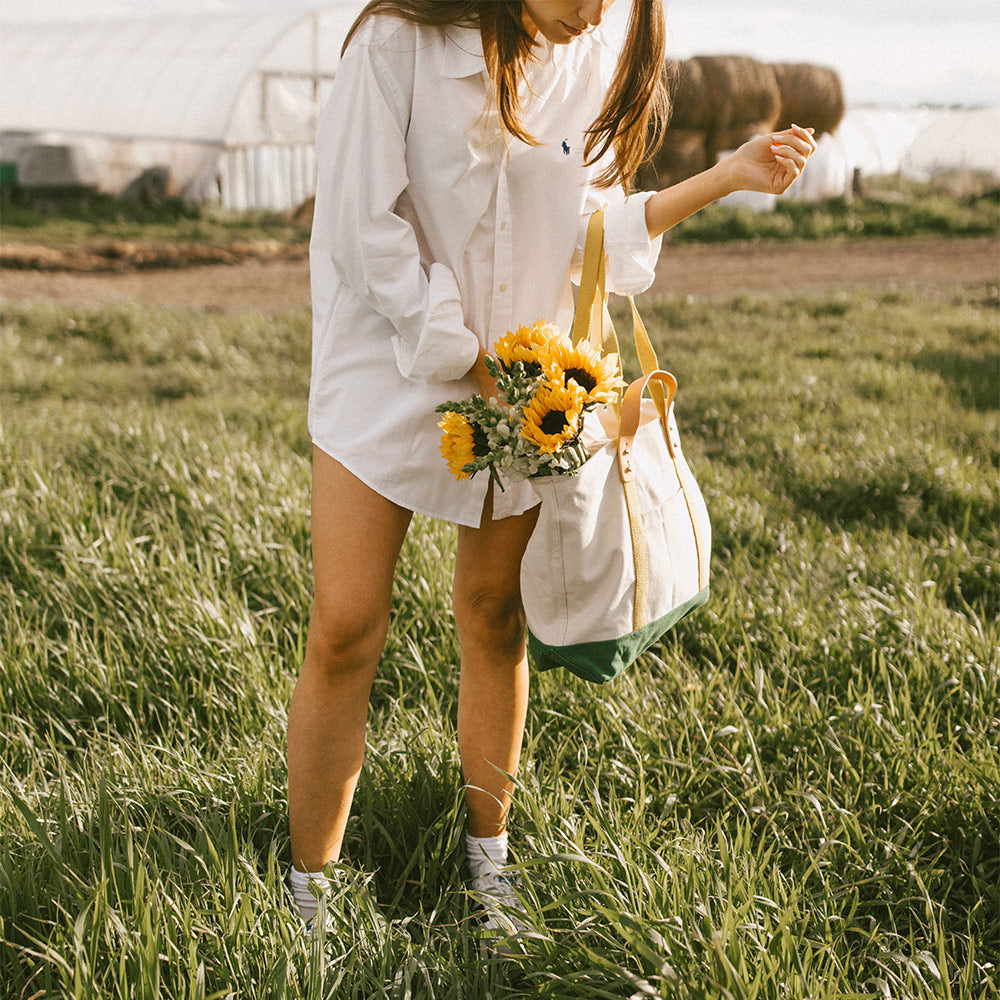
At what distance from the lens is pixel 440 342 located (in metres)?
1.48

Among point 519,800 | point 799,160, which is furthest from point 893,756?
point 799,160

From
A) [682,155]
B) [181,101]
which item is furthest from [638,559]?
[181,101]

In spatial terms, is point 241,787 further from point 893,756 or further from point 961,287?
point 961,287

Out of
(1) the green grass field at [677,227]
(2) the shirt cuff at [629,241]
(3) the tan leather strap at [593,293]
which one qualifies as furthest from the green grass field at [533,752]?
(1) the green grass field at [677,227]

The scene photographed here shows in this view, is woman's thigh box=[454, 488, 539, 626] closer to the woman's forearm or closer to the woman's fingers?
the woman's forearm

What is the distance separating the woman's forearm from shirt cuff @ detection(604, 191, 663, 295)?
0.02 m

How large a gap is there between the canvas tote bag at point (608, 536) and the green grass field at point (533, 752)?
1.08 ft

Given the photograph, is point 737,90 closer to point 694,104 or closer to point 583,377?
point 694,104

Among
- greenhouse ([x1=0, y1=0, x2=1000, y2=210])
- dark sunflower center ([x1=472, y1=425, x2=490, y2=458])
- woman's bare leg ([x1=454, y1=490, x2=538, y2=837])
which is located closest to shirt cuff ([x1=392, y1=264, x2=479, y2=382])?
dark sunflower center ([x1=472, y1=425, x2=490, y2=458])

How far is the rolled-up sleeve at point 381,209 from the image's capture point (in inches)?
57.2

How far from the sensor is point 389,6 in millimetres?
1487

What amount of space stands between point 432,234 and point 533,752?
1074 millimetres

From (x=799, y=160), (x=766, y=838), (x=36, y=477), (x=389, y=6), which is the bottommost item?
(x=766, y=838)

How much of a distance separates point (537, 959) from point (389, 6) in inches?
54.9
